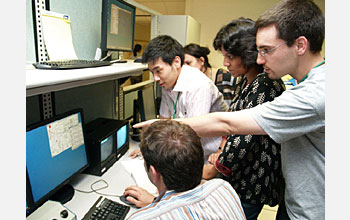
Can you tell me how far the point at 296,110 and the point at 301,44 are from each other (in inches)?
10.4

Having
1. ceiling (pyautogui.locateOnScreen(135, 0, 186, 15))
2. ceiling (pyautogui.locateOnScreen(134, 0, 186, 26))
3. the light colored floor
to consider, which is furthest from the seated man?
ceiling (pyautogui.locateOnScreen(135, 0, 186, 15))

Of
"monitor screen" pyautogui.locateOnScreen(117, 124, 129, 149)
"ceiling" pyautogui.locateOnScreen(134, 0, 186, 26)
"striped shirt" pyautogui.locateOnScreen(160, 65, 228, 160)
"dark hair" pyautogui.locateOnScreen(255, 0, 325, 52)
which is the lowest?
"monitor screen" pyautogui.locateOnScreen(117, 124, 129, 149)

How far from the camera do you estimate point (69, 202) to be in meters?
1.11

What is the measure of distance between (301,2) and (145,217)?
0.96m

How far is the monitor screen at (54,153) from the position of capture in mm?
937

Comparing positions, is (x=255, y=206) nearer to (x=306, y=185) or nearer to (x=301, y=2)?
(x=306, y=185)

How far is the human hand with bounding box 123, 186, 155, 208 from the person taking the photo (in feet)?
3.58

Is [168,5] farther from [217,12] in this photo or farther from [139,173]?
[139,173]

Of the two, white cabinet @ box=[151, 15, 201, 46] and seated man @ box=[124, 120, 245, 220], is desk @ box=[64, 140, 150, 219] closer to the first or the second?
seated man @ box=[124, 120, 245, 220]

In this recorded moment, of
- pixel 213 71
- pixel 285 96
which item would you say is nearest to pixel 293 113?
pixel 285 96

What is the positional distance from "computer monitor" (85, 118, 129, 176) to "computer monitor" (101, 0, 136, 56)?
1.61ft

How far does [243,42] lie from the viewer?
1181 mm

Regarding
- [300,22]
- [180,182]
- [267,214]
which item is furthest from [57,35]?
[267,214]

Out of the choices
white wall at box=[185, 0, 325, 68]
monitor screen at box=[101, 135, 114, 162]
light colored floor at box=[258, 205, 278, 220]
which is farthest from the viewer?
white wall at box=[185, 0, 325, 68]
